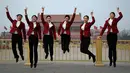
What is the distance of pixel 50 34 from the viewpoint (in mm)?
7789

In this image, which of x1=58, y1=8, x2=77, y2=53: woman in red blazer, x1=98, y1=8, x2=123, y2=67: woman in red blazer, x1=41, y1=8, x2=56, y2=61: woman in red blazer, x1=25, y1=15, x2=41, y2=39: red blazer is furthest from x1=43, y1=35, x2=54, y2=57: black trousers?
x1=98, y1=8, x2=123, y2=67: woman in red blazer

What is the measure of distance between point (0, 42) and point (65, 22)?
395 centimetres

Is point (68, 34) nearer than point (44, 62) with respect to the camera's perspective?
Yes

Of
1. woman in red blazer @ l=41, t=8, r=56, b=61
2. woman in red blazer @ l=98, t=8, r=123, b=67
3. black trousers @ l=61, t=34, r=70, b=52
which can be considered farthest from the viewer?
black trousers @ l=61, t=34, r=70, b=52

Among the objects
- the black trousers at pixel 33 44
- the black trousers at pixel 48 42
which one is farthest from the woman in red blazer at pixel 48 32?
the black trousers at pixel 33 44

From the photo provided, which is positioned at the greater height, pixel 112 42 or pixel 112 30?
pixel 112 30

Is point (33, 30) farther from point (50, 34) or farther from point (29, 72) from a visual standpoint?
point (29, 72)

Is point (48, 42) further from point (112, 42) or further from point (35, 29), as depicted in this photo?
point (112, 42)

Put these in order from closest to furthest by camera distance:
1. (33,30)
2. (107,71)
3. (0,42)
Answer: (33,30), (107,71), (0,42)

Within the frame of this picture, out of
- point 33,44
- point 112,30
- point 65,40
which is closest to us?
point 112,30

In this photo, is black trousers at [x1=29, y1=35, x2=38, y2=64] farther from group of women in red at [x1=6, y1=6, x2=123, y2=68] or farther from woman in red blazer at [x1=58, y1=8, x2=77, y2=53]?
woman in red blazer at [x1=58, y1=8, x2=77, y2=53]

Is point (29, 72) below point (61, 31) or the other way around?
A: below

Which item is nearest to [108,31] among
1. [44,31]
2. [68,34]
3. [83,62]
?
[68,34]

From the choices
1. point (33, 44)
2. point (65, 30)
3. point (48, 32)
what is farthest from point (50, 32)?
point (33, 44)
